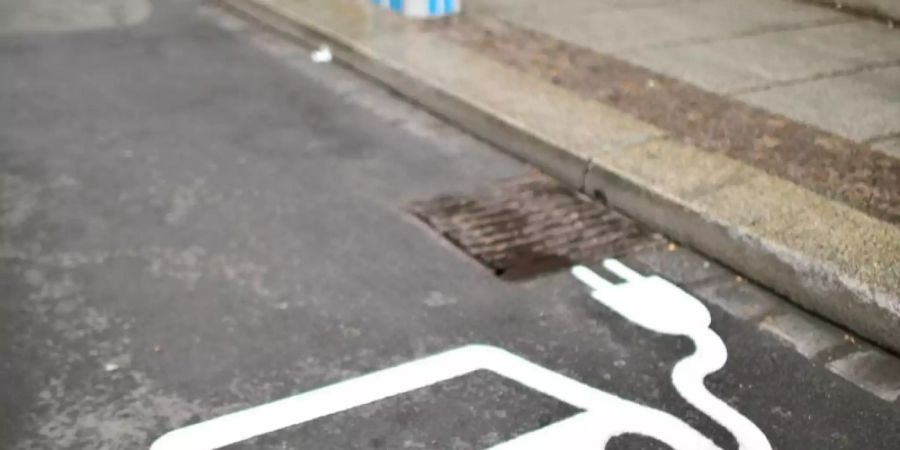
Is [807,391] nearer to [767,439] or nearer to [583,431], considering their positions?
[767,439]

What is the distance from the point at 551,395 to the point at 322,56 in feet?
14.8

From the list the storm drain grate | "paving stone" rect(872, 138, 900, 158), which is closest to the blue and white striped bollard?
the storm drain grate

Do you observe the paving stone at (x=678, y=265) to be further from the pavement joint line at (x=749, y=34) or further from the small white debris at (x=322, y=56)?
the small white debris at (x=322, y=56)

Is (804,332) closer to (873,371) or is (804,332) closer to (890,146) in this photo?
(873,371)

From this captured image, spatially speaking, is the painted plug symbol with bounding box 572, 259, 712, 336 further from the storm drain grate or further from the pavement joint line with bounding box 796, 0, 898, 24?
the pavement joint line with bounding box 796, 0, 898, 24

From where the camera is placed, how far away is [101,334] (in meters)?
3.72

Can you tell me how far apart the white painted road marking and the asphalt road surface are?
2 centimetres

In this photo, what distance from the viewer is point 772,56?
6555mm

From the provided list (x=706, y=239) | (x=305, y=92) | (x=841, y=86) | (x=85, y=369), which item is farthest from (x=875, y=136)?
(x=85, y=369)

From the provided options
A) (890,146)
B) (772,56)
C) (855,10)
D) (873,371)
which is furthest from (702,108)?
(855,10)

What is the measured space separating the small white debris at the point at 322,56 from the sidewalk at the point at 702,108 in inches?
2.9

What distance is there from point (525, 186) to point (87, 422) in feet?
8.65

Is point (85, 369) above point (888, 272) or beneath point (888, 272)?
beneath

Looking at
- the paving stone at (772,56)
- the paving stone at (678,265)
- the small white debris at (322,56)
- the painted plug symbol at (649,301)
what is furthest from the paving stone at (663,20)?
the painted plug symbol at (649,301)
